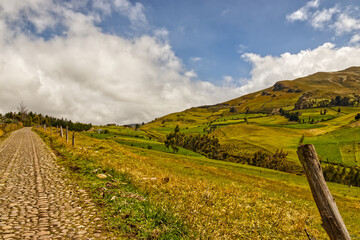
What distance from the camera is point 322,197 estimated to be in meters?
5.22

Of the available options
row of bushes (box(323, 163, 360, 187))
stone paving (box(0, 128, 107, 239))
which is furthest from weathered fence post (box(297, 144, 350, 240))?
row of bushes (box(323, 163, 360, 187))

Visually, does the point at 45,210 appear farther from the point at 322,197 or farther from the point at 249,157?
the point at 249,157

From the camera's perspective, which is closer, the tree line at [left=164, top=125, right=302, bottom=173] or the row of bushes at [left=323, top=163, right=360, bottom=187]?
the row of bushes at [left=323, top=163, right=360, bottom=187]

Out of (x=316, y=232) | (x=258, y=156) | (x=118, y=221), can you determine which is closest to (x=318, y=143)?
(x=258, y=156)

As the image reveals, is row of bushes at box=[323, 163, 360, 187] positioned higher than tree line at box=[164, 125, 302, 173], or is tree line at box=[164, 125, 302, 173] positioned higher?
tree line at box=[164, 125, 302, 173]

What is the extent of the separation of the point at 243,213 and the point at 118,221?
945 centimetres

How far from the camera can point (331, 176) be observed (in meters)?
120

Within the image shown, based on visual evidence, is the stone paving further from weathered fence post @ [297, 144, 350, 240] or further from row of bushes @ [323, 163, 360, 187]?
row of bushes @ [323, 163, 360, 187]

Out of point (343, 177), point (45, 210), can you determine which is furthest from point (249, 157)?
point (45, 210)

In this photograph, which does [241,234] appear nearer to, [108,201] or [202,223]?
[202,223]

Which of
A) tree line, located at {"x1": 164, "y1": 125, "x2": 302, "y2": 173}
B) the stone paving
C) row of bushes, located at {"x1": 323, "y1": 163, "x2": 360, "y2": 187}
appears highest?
the stone paving

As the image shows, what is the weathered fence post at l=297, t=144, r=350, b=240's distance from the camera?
16.1ft

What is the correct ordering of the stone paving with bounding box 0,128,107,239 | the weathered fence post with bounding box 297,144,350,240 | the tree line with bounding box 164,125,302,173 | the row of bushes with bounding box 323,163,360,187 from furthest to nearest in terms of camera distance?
1. the tree line with bounding box 164,125,302,173
2. the row of bushes with bounding box 323,163,360,187
3. the stone paving with bounding box 0,128,107,239
4. the weathered fence post with bounding box 297,144,350,240

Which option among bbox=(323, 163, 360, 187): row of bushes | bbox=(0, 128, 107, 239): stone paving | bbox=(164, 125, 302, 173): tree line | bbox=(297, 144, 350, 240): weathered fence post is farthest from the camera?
bbox=(164, 125, 302, 173): tree line
